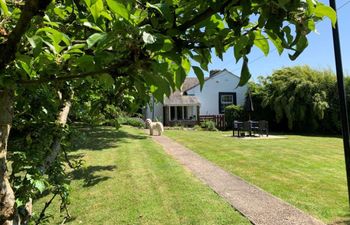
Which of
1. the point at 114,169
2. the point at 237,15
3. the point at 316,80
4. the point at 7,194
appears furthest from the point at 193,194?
the point at 316,80

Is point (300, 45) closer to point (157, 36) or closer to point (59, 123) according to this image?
point (157, 36)

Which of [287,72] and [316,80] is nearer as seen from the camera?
[316,80]

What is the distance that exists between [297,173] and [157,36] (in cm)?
1124

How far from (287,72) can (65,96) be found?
3377 cm

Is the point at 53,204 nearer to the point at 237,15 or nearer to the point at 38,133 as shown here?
the point at 38,133

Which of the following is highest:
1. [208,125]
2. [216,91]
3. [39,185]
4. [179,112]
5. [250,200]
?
[216,91]

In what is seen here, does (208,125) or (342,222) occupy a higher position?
(208,125)

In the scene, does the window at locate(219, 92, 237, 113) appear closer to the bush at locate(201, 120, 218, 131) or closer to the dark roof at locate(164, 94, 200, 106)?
the dark roof at locate(164, 94, 200, 106)

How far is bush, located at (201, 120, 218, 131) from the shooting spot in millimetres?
35375

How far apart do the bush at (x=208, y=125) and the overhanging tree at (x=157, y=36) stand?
112ft

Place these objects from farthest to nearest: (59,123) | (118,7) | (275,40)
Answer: (59,123) → (275,40) → (118,7)

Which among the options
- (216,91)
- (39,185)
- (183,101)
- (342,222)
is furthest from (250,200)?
(216,91)

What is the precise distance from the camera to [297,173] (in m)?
11.5

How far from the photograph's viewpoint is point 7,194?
5.95 feet
